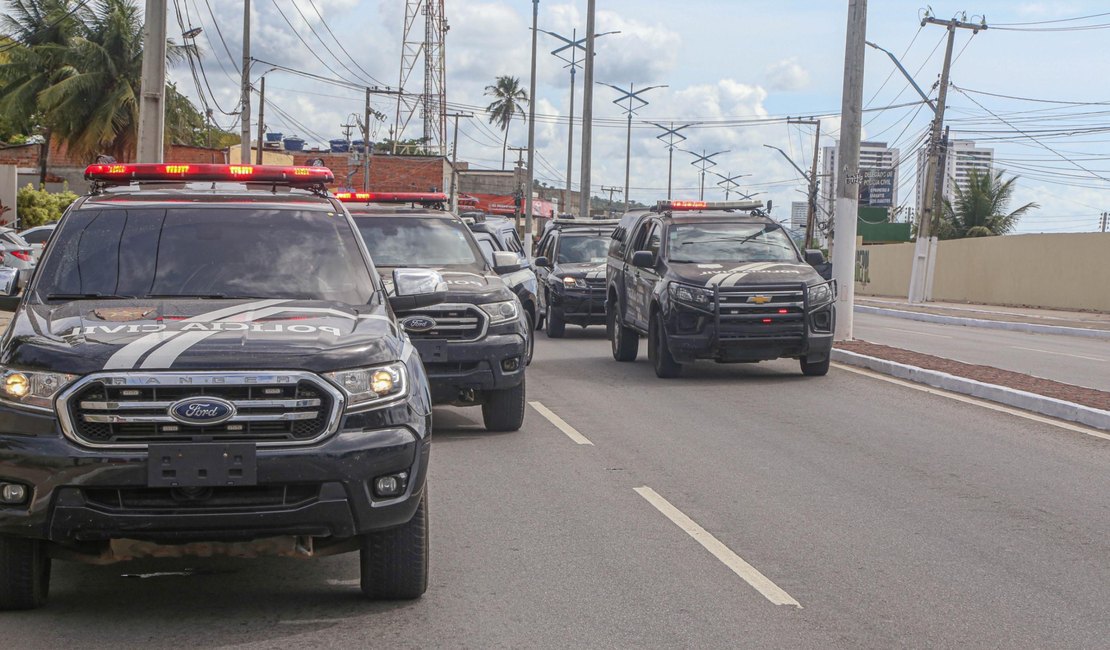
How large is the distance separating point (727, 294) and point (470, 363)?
504 centimetres

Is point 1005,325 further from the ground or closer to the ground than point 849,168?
closer to the ground

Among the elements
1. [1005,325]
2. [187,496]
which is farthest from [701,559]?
[1005,325]

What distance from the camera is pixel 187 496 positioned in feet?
17.0

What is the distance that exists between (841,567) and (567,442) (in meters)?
4.19

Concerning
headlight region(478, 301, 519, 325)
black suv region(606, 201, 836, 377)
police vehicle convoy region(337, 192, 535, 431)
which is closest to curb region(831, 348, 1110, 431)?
black suv region(606, 201, 836, 377)

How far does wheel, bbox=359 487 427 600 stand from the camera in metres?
5.69

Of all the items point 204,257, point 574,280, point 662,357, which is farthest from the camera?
point 574,280

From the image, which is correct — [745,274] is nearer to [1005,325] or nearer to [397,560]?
[397,560]

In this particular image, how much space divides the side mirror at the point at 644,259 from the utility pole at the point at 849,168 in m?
4.20

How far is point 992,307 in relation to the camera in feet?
147

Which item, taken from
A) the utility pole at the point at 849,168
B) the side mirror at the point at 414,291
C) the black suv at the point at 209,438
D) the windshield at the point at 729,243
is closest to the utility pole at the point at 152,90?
the windshield at the point at 729,243

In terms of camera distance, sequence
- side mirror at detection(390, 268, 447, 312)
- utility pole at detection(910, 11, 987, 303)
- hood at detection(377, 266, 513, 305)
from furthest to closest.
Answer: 1. utility pole at detection(910, 11, 987, 303)
2. hood at detection(377, 266, 513, 305)
3. side mirror at detection(390, 268, 447, 312)

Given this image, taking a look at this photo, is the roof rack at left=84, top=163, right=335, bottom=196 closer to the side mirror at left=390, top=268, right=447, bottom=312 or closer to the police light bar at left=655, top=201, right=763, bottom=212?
the side mirror at left=390, top=268, right=447, bottom=312

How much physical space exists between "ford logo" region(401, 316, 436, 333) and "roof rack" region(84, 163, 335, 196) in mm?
2882
